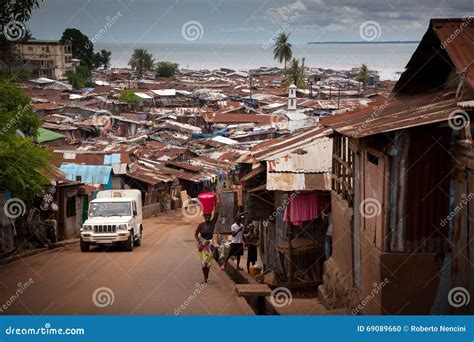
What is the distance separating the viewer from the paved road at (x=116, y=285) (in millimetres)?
11641

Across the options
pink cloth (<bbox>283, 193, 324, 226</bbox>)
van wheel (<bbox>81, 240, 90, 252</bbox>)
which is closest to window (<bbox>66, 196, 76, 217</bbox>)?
van wheel (<bbox>81, 240, 90, 252</bbox>)

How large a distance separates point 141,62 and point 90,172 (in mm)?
103021

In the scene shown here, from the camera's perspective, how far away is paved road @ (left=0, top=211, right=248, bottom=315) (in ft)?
38.2

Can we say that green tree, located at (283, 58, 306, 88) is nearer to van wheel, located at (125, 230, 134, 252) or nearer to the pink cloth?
van wheel, located at (125, 230, 134, 252)

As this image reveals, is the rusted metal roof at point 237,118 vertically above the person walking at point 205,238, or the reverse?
the rusted metal roof at point 237,118

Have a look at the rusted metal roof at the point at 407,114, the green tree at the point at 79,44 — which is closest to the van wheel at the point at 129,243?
the rusted metal roof at the point at 407,114

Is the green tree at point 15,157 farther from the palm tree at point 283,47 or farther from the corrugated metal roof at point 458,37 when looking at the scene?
the palm tree at point 283,47

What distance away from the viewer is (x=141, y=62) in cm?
13562

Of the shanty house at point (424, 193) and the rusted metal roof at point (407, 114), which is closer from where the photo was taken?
the rusted metal roof at point (407, 114)

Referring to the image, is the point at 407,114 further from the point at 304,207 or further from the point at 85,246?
the point at 85,246

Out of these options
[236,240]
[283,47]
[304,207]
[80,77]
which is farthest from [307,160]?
[283,47]

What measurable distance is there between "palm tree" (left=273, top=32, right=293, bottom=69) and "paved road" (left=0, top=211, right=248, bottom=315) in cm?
8968

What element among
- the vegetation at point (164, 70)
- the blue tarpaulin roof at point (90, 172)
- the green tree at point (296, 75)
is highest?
the vegetation at point (164, 70)

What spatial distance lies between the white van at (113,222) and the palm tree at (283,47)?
88042 mm
